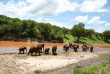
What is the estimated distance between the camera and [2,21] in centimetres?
4947

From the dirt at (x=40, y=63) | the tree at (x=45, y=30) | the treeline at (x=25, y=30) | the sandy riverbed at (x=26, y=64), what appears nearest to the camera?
the sandy riverbed at (x=26, y=64)

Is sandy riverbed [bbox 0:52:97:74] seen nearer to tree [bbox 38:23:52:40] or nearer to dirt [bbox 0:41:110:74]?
dirt [bbox 0:41:110:74]

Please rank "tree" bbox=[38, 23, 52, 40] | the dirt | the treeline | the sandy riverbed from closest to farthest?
the sandy riverbed
the dirt
the treeline
"tree" bbox=[38, 23, 52, 40]

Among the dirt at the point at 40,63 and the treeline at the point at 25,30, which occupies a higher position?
the treeline at the point at 25,30

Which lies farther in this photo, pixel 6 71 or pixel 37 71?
pixel 37 71

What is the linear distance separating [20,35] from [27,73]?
141ft

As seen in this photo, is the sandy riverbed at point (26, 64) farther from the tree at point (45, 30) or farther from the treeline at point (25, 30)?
the tree at point (45, 30)

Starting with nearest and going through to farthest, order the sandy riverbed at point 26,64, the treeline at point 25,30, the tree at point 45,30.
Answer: the sandy riverbed at point 26,64 → the treeline at point 25,30 → the tree at point 45,30

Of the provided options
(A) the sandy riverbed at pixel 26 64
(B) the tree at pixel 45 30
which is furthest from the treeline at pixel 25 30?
(A) the sandy riverbed at pixel 26 64

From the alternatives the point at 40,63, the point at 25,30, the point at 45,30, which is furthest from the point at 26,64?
the point at 45,30

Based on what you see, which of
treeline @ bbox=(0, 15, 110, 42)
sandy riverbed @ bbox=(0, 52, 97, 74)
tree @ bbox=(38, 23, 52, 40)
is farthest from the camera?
tree @ bbox=(38, 23, 52, 40)

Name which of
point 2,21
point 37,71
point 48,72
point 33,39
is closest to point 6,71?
point 37,71

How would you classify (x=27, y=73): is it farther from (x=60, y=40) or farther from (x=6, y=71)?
(x=60, y=40)

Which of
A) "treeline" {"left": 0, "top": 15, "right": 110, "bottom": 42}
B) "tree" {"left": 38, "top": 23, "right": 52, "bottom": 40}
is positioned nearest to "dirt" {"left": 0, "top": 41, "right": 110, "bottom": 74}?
"treeline" {"left": 0, "top": 15, "right": 110, "bottom": 42}
